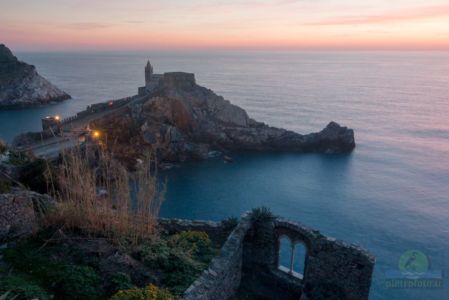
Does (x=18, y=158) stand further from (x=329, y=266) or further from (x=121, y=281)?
(x=329, y=266)

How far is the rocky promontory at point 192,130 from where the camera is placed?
3831 cm

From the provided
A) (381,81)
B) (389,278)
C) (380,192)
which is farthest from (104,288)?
(381,81)

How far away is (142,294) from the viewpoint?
23.1ft

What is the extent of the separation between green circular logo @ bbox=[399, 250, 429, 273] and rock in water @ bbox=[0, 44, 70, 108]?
67.9 meters

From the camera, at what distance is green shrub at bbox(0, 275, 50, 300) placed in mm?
6427

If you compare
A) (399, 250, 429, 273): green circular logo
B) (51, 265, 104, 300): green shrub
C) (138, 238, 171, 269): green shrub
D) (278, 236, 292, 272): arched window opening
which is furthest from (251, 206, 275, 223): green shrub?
(399, 250, 429, 273): green circular logo

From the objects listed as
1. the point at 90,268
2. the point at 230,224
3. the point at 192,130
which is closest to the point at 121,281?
the point at 90,268

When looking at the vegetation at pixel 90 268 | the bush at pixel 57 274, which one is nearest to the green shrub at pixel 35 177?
the vegetation at pixel 90 268

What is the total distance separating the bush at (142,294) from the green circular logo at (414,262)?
783 inches

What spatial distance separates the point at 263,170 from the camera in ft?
128

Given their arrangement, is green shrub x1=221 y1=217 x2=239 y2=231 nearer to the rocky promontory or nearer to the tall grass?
the tall grass

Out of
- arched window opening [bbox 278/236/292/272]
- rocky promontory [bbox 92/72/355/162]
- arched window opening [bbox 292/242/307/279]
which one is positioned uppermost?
rocky promontory [bbox 92/72/355/162]

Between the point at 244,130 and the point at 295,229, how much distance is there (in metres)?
33.3

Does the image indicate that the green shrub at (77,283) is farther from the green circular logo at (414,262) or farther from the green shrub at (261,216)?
the green circular logo at (414,262)
